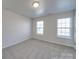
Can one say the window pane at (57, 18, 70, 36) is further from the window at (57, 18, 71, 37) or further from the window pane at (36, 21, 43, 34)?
the window pane at (36, 21, 43, 34)

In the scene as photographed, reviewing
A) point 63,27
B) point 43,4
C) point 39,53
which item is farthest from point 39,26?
point 39,53

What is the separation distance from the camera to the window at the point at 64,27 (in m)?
4.10

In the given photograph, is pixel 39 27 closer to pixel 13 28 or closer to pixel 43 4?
pixel 13 28

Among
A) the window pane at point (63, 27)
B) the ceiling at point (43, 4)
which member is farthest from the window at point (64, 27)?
the ceiling at point (43, 4)

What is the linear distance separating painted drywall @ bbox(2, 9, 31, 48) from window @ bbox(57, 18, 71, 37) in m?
2.15

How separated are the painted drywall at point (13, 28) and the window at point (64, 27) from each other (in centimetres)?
215

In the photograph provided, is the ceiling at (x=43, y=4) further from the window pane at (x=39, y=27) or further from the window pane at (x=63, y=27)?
the window pane at (x=39, y=27)

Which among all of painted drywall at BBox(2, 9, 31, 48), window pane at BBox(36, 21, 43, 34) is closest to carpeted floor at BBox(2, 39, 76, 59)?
painted drywall at BBox(2, 9, 31, 48)

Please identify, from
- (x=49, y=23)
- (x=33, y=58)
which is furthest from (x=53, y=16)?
(x=33, y=58)

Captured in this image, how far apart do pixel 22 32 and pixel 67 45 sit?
298 centimetres

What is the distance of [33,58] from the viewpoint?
7.89ft

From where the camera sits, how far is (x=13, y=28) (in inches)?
171

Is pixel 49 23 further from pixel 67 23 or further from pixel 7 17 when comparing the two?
pixel 7 17

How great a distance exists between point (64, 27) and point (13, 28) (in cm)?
278
